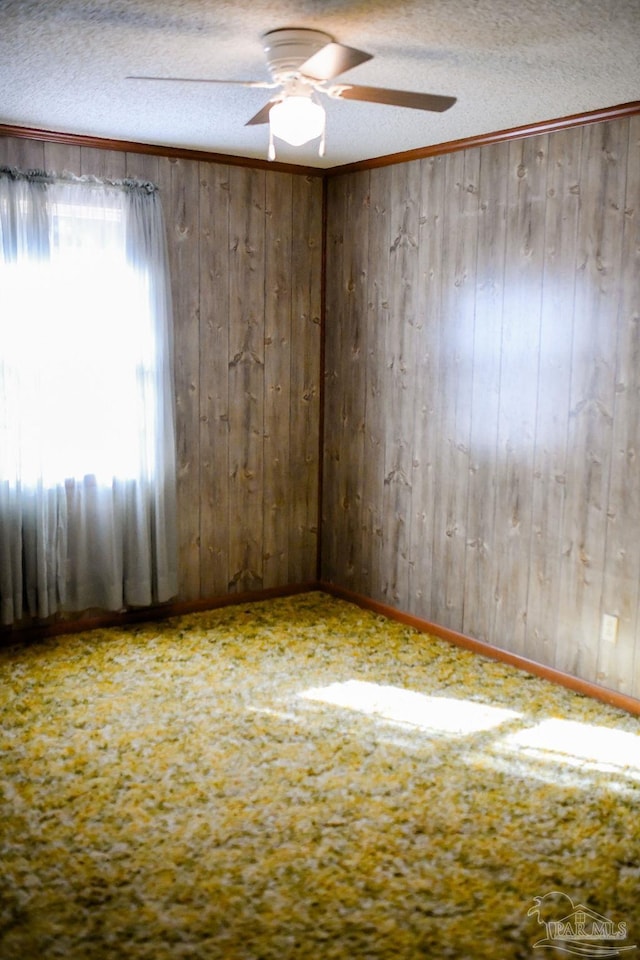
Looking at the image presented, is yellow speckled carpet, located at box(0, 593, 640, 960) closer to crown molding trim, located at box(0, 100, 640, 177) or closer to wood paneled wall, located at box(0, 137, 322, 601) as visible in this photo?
wood paneled wall, located at box(0, 137, 322, 601)

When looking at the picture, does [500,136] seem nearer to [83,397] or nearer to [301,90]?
[301,90]

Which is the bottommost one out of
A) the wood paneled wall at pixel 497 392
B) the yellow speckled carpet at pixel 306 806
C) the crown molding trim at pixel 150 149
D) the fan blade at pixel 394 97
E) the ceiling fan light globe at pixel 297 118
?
the yellow speckled carpet at pixel 306 806

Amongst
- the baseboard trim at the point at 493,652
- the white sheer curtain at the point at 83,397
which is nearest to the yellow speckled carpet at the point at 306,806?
the baseboard trim at the point at 493,652

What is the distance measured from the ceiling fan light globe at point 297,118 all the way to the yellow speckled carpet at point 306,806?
2.21 meters

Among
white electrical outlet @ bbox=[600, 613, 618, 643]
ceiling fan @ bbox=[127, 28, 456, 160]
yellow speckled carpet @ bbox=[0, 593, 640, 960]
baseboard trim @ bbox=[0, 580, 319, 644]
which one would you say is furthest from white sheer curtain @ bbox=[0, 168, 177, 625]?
white electrical outlet @ bbox=[600, 613, 618, 643]

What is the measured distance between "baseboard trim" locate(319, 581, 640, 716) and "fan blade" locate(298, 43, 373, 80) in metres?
2.77

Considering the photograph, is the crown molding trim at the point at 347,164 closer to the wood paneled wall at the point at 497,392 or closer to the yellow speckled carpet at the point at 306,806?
the wood paneled wall at the point at 497,392

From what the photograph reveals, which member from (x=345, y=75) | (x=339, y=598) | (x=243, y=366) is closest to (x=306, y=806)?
(x=339, y=598)

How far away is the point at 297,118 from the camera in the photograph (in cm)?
284

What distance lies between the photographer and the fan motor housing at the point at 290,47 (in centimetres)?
288

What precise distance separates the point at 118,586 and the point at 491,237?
8.47 ft

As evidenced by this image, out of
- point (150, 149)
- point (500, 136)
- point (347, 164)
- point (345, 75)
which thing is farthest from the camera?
point (347, 164)

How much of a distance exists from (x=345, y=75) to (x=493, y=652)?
2.73 metres

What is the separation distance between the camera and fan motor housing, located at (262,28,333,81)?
2.88m
